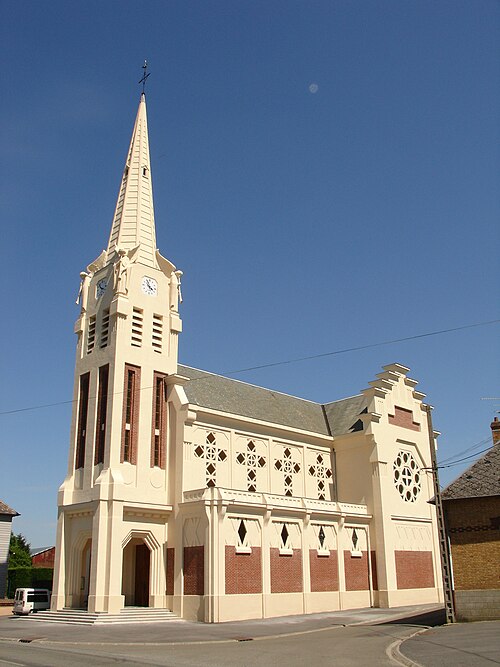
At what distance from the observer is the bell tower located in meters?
32.4

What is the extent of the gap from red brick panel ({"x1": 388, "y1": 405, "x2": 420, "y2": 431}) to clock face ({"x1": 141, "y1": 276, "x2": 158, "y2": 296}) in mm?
17846

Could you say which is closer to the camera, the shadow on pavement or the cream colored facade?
the shadow on pavement

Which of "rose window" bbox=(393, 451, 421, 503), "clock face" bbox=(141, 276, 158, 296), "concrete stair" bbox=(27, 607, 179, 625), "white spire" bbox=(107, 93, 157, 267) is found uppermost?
A: "white spire" bbox=(107, 93, 157, 267)

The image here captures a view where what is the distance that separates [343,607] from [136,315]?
796 inches

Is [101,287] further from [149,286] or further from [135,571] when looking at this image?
[135,571]

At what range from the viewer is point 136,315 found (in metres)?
37.4

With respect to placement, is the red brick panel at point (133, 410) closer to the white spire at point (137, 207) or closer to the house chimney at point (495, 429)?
the white spire at point (137, 207)

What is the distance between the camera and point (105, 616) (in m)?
29.6

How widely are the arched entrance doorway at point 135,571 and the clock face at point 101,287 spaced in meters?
14.1

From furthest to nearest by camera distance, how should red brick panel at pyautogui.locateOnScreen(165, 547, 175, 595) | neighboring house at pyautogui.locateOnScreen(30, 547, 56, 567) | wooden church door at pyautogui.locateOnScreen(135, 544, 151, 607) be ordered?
neighboring house at pyautogui.locateOnScreen(30, 547, 56, 567) < wooden church door at pyautogui.locateOnScreen(135, 544, 151, 607) < red brick panel at pyautogui.locateOnScreen(165, 547, 175, 595)

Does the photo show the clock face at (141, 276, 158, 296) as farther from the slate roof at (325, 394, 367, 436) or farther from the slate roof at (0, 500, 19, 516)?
the slate roof at (0, 500, 19, 516)

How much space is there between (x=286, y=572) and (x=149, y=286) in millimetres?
17689

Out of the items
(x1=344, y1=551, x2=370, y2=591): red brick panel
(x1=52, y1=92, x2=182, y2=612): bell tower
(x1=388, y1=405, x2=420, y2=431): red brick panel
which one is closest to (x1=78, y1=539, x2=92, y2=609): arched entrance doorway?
(x1=52, y1=92, x2=182, y2=612): bell tower

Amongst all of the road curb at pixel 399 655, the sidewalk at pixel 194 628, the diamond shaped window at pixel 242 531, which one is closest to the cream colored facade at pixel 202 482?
the diamond shaped window at pixel 242 531
